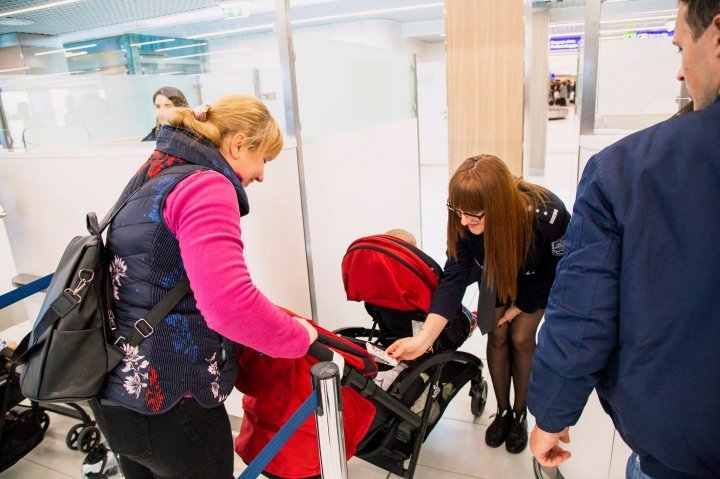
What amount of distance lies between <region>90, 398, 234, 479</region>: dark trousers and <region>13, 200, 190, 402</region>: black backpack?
3.9 inches

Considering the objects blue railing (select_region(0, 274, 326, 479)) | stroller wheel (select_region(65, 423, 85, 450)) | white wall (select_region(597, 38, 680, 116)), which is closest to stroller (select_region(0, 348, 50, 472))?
stroller wheel (select_region(65, 423, 85, 450))

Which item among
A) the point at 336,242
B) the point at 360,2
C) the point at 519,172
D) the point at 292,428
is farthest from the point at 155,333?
the point at 360,2

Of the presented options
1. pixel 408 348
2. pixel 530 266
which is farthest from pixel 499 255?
pixel 408 348

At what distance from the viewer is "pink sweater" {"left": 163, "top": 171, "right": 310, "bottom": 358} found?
3.39ft

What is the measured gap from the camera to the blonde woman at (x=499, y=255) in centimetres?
179

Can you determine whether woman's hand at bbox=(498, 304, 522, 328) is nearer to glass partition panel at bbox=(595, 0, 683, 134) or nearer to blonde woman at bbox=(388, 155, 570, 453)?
blonde woman at bbox=(388, 155, 570, 453)

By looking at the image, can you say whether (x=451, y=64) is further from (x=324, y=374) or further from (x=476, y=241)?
(x=324, y=374)

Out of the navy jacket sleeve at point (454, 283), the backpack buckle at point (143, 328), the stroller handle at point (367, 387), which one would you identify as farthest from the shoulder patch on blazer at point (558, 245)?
the backpack buckle at point (143, 328)

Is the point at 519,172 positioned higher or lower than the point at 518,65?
lower

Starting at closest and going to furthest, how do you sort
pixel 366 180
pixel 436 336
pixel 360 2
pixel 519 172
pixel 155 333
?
pixel 155 333 < pixel 436 336 < pixel 366 180 < pixel 519 172 < pixel 360 2

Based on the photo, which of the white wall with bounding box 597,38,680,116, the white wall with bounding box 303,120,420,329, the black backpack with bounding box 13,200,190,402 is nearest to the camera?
the black backpack with bounding box 13,200,190,402

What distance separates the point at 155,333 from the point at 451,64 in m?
3.06

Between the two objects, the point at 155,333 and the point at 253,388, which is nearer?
the point at 155,333

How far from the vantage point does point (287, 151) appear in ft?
7.61
